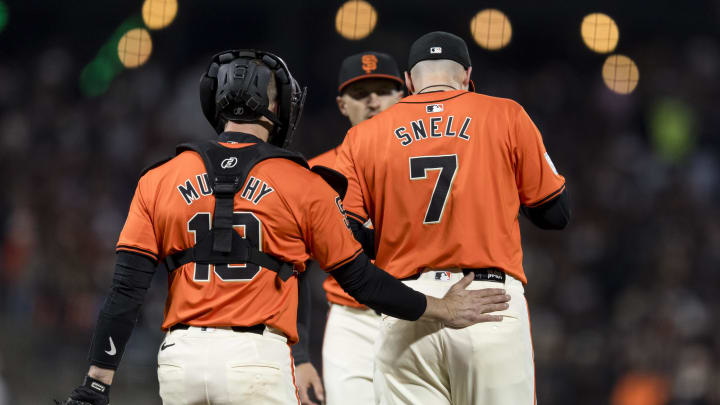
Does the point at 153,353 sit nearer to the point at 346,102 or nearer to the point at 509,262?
the point at 346,102

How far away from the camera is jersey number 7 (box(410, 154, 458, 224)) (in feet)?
13.3

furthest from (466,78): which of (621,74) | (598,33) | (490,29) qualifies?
(598,33)

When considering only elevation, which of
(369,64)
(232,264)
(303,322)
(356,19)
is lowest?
(303,322)

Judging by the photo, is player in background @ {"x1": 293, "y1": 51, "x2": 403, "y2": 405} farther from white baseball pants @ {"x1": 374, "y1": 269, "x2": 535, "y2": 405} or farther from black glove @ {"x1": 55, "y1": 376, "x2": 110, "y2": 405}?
black glove @ {"x1": 55, "y1": 376, "x2": 110, "y2": 405}

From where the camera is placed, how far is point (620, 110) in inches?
587

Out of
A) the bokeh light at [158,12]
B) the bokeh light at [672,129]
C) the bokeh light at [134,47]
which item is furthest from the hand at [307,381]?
the bokeh light at [672,129]

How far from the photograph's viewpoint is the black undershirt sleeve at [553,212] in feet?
13.6

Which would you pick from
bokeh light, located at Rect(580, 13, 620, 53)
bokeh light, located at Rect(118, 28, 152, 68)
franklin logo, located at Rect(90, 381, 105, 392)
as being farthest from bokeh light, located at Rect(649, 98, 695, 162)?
franklin logo, located at Rect(90, 381, 105, 392)

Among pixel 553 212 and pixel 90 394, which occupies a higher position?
pixel 553 212

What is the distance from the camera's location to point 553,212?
4160mm

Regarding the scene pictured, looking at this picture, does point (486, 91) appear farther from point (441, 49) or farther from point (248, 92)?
point (248, 92)

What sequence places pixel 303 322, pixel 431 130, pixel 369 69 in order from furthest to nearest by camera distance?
pixel 369 69, pixel 303 322, pixel 431 130

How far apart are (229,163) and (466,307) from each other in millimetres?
1099

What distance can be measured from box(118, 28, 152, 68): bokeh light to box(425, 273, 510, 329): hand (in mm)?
11255
